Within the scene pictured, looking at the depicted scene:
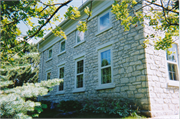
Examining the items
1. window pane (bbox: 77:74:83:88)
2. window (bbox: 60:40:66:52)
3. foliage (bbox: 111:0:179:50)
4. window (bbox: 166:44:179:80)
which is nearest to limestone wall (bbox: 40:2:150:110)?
window pane (bbox: 77:74:83:88)

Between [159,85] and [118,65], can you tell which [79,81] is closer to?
[118,65]

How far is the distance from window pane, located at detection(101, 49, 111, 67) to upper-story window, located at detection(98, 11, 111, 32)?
4.39 ft

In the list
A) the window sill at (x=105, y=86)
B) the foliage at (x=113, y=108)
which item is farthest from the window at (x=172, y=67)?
the window sill at (x=105, y=86)

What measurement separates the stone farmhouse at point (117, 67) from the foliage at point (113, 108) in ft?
1.07

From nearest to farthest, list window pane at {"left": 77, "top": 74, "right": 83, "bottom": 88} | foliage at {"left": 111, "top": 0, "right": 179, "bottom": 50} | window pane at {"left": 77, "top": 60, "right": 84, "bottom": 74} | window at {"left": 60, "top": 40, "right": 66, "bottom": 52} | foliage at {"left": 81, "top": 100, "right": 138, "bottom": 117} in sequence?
foliage at {"left": 111, "top": 0, "right": 179, "bottom": 50} < foliage at {"left": 81, "top": 100, "right": 138, "bottom": 117} < window pane at {"left": 77, "top": 74, "right": 83, "bottom": 88} < window pane at {"left": 77, "top": 60, "right": 84, "bottom": 74} < window at {"left": 60, "top": 40, "right": 66, "bottom": 52}

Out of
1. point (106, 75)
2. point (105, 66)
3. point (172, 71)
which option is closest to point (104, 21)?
point (105, 66)

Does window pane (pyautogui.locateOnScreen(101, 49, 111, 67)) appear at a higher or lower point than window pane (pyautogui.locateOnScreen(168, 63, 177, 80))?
higher

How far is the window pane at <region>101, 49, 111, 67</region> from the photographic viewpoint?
7923mm

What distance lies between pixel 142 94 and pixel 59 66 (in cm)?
811

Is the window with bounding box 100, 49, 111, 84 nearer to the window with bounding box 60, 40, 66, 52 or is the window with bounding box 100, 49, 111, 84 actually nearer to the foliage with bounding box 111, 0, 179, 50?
the foliage with bounding box 111, 0, 179, 50

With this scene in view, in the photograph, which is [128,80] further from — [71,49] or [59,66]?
[59,66]

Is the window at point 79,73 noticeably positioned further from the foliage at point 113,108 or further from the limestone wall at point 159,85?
the limestone wall at point 159,85

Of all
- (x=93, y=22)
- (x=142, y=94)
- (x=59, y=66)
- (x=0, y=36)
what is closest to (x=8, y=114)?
(x=0, y=36)

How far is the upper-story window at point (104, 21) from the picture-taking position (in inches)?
330
